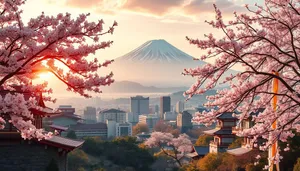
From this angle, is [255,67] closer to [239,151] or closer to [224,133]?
[239,151]

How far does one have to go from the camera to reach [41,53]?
28.8ft

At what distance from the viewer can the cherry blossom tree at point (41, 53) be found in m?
8.04

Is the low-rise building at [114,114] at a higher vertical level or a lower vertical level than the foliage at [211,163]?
lower

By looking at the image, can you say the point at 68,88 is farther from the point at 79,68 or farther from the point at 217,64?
the point at 217,64

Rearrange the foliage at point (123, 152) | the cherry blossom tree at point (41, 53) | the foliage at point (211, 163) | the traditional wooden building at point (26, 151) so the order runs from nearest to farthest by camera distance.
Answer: the cherry blossom tree at point (41, 53) → the traditional wooden building at point (26, 151) → the foliage at point (211, 163) → the foliage at point (123, 152)

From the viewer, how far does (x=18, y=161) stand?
19.1 meters

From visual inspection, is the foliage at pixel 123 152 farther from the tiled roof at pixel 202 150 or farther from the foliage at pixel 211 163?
the foliage at pixel 211 163

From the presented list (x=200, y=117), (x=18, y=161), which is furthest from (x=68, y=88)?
(x=18, y=161)

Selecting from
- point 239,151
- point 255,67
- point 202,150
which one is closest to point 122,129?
point 202,150

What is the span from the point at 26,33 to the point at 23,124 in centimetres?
170

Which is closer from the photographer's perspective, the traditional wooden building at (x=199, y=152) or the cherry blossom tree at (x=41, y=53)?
the cherry blossom tree at (x=41, y=53)

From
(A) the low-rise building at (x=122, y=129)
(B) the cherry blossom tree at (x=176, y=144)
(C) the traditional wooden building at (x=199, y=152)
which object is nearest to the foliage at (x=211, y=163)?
(C) the traditional wooden building at (x=199, y=152)

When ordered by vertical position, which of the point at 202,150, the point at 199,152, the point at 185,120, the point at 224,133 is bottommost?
the point at 185,120

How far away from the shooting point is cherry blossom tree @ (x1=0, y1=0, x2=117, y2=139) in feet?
26.4
